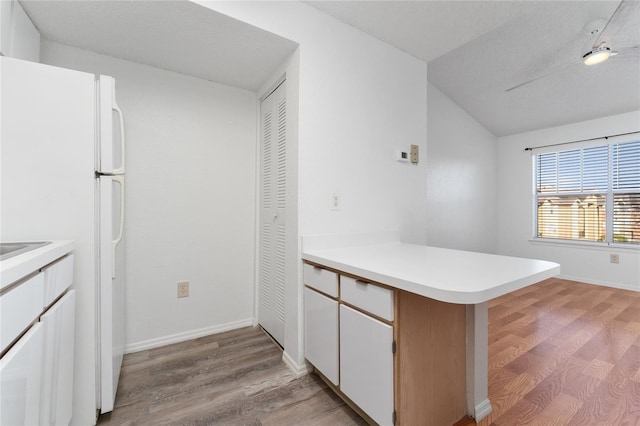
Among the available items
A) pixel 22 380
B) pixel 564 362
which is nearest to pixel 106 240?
pixel 22 380

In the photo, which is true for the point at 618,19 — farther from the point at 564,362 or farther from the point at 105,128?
the point at 105,128

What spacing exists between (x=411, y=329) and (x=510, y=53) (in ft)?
10.5

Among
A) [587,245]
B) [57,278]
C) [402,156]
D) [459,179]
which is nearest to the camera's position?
[57,278]

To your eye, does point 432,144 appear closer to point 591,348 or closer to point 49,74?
point 591,348

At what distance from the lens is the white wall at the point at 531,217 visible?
355 cm

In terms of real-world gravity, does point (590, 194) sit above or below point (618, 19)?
below

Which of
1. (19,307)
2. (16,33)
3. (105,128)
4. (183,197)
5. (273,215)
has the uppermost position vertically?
(16,33)

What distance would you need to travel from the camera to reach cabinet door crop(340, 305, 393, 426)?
113cm

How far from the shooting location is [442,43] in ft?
7.11

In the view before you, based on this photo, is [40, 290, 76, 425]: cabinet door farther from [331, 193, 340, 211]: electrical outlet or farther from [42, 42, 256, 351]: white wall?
[331, 193, 340, 211]: electrical outlet

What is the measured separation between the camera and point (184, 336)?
2.18 meters

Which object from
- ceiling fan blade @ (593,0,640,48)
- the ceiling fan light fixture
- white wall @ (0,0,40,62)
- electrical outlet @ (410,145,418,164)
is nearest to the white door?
white wall @ (0,0,40,62)

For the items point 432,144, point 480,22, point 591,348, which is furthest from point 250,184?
point 591,348

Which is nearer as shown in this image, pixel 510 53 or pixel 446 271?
pixel 446 271
